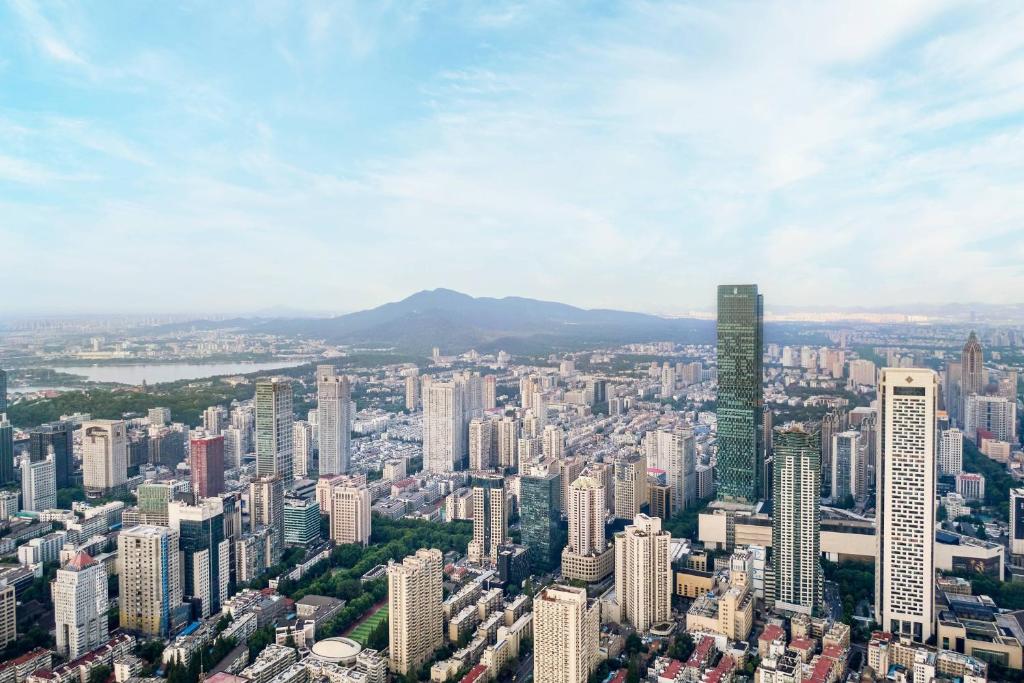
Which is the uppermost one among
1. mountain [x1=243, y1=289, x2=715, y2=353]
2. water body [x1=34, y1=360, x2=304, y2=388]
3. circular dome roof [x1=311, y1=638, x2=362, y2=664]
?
mountain [x1=243, y1=289, x2=715, y2=353]

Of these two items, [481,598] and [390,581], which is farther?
[481,598]

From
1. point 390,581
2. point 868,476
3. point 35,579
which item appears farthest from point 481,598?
point 868,476

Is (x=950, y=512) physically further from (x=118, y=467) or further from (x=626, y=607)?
(x=118, y=467)

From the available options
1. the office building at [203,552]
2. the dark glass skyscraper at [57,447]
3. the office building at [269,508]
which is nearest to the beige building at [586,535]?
the office building at [269,508]

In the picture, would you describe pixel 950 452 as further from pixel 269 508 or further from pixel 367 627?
pixel 269 508

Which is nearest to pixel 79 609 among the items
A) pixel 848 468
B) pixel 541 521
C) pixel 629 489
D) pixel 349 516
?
pixel 349 516

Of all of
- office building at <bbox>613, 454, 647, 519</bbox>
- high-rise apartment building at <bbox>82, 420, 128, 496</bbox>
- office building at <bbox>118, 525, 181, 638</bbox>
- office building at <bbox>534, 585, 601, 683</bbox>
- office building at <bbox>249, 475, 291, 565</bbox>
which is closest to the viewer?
office building at <bbox>534, 585, 601, 683</bbox>

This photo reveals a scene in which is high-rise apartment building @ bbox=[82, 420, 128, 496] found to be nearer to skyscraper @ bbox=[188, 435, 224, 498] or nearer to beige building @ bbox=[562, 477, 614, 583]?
skyscraper @ bbox=[188, 435, 224, 498]

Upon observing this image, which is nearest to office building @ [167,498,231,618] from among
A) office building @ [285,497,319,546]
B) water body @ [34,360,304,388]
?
office building @ [285,497,319,546]
